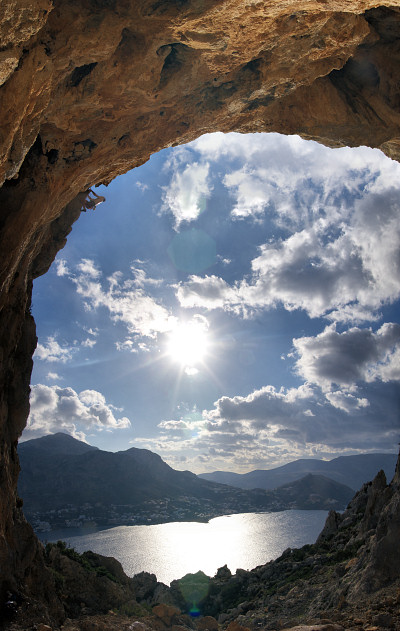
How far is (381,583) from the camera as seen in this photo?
11.3 meters

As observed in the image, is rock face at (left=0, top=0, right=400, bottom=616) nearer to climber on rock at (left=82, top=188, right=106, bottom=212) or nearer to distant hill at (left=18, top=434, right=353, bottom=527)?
climber on rock at (left=82, top=188, right=106, bottom=212)

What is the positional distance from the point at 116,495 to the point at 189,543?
265 ft

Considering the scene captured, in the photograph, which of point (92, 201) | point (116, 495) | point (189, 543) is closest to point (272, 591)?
point (92, 201)

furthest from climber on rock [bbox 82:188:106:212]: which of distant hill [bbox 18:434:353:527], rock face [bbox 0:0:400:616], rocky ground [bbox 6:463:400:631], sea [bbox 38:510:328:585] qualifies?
distant hill [bbox 18:434:353:527]

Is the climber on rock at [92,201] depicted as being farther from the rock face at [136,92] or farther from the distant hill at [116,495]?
the distant hill at [116,495]

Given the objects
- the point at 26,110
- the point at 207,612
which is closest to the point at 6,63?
the point at 26,110

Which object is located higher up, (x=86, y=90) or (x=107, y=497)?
(x=86, y=90)

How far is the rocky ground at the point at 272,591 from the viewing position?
937cm

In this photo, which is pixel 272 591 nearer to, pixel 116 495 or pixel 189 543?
pixel 189 543

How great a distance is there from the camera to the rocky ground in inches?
369

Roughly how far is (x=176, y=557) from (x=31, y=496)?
97379mm

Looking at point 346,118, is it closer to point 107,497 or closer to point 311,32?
point 311,32

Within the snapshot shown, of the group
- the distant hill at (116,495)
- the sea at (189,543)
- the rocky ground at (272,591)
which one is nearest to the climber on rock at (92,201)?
the rocky ground at (272,591)

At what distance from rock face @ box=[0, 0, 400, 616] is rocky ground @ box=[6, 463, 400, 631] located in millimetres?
4403
